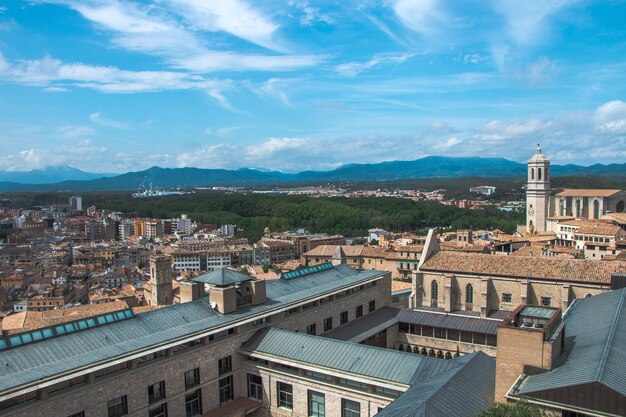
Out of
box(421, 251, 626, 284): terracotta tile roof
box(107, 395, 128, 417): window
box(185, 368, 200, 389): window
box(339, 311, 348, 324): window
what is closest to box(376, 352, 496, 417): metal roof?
box(185, 368, 200, 389): window

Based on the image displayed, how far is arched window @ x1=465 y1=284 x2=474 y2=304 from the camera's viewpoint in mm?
41875

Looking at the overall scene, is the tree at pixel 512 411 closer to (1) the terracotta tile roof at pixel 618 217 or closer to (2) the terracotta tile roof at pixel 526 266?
(2) the terracotta tile roof at pixel 526 266

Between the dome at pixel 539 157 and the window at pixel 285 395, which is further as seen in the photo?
the dome at pixel 539 157

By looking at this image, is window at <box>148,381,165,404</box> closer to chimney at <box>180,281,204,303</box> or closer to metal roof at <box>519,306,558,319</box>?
chimney at <box>180,281,204,303</box>

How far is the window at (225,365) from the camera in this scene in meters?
25.6

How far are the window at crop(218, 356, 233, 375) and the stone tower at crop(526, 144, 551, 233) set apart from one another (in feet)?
268

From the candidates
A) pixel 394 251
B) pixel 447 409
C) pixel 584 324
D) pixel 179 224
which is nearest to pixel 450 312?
pixel 584 324

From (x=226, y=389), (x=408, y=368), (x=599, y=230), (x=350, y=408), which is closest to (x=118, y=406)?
(x=226, y=389)

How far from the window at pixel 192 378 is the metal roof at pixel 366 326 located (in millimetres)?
10150

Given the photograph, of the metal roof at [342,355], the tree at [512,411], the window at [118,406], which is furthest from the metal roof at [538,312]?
the window at [118,406]

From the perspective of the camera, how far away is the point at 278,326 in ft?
95.1

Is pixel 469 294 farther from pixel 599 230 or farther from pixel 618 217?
pixel 618 217

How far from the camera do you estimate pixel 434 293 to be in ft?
145

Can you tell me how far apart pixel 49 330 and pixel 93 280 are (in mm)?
81860
